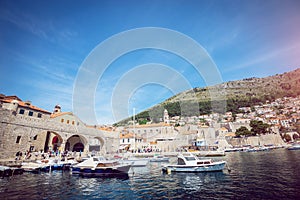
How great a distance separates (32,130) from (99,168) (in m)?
12.5

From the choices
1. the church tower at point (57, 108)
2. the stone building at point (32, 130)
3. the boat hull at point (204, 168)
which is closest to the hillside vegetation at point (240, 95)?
the church tower at point (57, 108)

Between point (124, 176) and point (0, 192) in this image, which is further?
point (124, 176)

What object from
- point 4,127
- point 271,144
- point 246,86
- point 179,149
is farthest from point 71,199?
point 246,86

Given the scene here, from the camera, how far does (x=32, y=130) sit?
20078 millimetres

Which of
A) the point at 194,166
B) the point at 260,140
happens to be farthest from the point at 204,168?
the point at 260,140

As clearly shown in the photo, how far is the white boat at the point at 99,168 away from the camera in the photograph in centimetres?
1327

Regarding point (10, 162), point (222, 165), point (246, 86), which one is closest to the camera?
point (222, 165)

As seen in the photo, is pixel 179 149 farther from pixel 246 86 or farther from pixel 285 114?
pixel 246 86

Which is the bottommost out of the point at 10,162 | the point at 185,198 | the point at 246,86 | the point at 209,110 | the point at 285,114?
the point at 185,198

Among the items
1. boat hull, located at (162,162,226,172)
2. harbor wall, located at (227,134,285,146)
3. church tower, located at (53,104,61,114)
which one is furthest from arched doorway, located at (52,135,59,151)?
harbor wall, located at (227,134,285,146)

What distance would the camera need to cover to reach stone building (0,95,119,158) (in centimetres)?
1736

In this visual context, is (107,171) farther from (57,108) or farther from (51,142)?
(57,108)

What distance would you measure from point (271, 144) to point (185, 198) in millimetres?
53401

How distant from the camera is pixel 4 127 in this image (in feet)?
56.0
